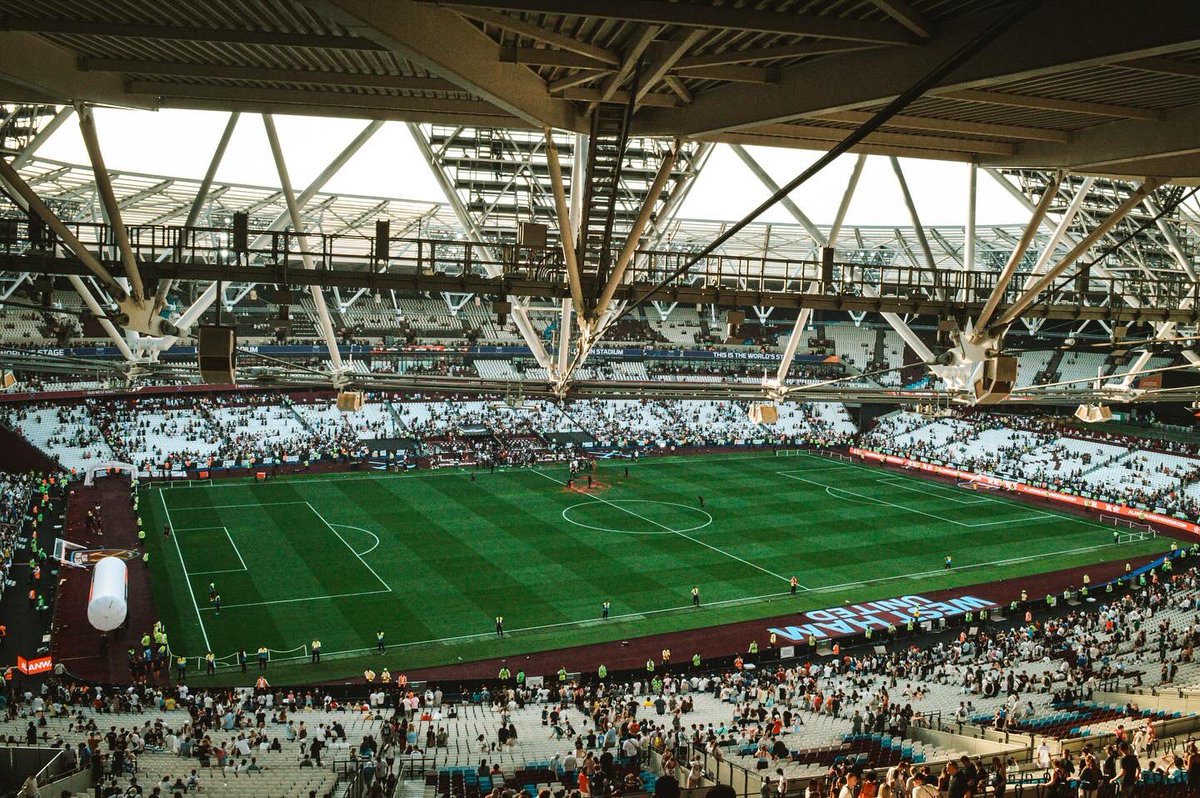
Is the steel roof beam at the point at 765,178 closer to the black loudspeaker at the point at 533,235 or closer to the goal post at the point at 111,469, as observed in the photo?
the black loudspeaker at the point at 533,235

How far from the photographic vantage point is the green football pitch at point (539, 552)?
31141mm

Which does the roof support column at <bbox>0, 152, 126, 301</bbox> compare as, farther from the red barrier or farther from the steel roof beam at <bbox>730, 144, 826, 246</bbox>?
the red barrier

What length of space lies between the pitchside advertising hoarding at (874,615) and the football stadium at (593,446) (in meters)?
0.21

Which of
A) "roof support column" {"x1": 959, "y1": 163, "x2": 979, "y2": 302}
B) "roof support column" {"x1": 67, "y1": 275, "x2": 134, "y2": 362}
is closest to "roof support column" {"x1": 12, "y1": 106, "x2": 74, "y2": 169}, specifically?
"roof support column" {"x1": 67, "y1": 275, "x2": 134, "y2": 362}

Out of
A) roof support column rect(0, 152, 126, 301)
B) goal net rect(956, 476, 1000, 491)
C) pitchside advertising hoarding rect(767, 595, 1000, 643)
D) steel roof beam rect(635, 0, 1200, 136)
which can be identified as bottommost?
pitchside advertising hoarding rect(767, 595, 1000, 643)

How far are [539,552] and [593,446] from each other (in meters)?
23.9

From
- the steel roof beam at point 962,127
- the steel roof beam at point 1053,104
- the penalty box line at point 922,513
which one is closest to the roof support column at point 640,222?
the steel roof beam at point 962,127

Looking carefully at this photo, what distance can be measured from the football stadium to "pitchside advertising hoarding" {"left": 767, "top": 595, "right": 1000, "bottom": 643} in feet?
0.70

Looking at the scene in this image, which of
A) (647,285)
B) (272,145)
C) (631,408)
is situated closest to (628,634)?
(647,285)

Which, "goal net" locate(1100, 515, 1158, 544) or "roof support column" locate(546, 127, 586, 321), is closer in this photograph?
"roof support column" locate(546, 127, 586, 321)

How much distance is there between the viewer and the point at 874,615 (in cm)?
3334

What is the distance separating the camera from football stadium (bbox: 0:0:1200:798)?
933cm

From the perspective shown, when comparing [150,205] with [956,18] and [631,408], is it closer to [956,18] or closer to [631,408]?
[631,408]

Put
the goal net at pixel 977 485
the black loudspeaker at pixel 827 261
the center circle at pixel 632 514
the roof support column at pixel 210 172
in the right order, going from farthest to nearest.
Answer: the goal net at pixel 977 485 < the center circle at pixel 632 514 < the black loudspeaker at pixel 827 261 < the roof support column at pixel 210 172
